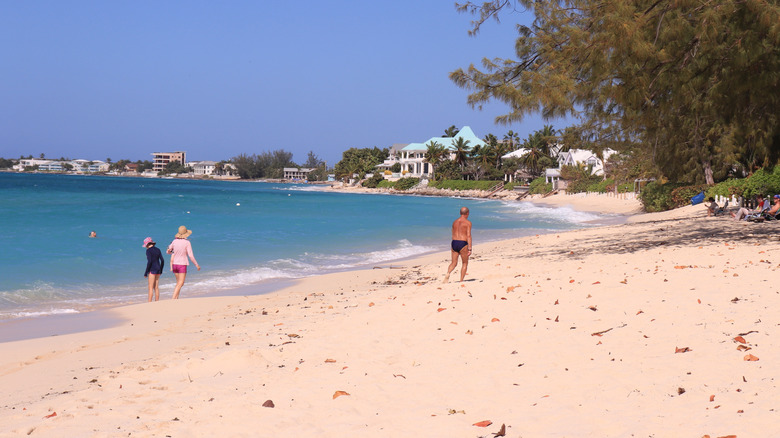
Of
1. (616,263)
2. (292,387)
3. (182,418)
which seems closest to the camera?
(182,418)

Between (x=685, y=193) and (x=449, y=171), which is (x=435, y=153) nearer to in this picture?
(x=449, y=171)

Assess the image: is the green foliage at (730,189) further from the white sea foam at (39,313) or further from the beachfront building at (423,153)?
the beachfront building at (423,153)

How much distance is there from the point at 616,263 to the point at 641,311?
16.9 feet

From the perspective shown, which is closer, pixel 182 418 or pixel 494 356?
pixel 182 418

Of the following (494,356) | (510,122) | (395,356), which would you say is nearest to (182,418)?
(395,356)

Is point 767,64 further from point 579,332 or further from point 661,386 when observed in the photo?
point 661,386

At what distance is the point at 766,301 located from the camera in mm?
7387

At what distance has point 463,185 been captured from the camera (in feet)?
374

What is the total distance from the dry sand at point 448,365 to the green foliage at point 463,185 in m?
97.4

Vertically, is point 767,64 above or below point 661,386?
above

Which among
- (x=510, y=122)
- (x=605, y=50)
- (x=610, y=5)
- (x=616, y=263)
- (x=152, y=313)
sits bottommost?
(x=152, y=313)

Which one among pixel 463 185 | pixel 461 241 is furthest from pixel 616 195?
pixel 461 241

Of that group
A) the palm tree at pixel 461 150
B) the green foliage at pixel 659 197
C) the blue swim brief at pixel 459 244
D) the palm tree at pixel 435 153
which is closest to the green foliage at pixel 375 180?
the palm tree at pixel 435 153

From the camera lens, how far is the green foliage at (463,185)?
355 feet
